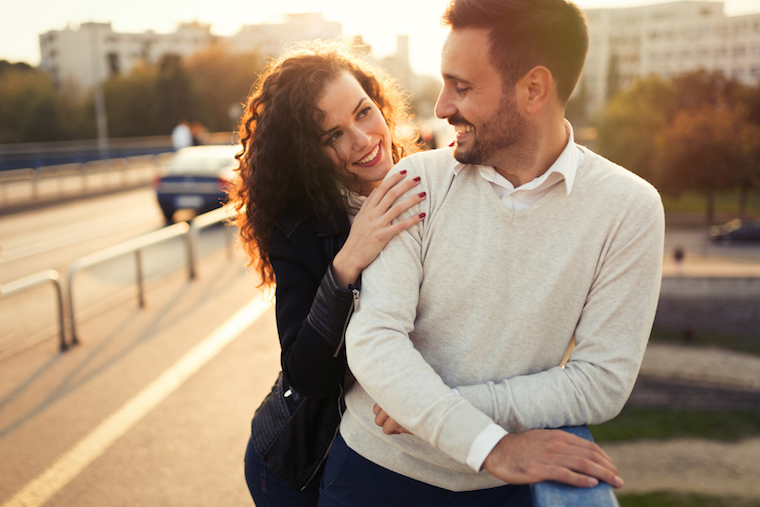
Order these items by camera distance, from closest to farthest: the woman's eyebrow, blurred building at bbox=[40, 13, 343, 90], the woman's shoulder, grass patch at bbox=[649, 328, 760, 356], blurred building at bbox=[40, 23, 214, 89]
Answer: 1. the woman's shoulder
2. the woman's eyebrow
3. grass patch at bbox=[649, 328, 760, 356]
4. blurred building at bbox=[40, 13, 343, 90]
5. blurred building at bbox=[40, 23, 214, 89]

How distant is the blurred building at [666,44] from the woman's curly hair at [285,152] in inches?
3640

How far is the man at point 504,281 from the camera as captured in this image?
1471 mm

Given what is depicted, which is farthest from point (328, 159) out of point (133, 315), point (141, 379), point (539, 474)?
point (133, 315)

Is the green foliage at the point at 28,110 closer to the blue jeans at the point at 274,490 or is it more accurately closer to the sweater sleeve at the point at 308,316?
the blue jeans at the point at 274,490

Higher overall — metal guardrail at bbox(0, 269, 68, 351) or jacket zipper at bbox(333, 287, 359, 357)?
jacket zipper at bbox(333, 287, 359, 357)

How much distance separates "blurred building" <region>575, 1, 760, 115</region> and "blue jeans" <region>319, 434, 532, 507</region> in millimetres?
93061

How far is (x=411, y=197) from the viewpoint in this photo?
5.45 feet

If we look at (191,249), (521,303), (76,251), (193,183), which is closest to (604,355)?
(521,303)

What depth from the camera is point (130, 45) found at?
9362cm

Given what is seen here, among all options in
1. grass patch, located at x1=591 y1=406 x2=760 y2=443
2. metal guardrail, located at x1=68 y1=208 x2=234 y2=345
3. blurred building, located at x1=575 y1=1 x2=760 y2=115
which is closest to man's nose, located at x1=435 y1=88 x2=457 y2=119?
metal guardrail, located at x1=68 y1=208 x2=234 y2=345

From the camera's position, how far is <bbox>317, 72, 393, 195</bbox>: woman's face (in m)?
2.21

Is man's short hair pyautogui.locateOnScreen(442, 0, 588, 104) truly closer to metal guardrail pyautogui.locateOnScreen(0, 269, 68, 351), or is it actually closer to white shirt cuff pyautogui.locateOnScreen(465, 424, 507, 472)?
white shirt cuff pyautogui.locateOnScreen(465, 424, 507, 472)

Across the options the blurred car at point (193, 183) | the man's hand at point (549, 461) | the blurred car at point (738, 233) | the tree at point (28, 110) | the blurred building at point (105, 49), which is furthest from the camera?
the blurred building at point (105, 49)

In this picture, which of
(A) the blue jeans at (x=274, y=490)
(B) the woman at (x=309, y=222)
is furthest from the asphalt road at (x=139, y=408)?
(B) the woman at (x=309, y=222)
